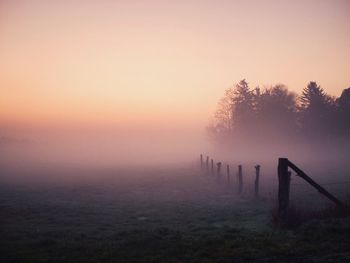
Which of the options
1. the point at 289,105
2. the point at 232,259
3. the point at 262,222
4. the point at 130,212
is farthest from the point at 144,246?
the point at 289,105

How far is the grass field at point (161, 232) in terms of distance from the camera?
9391mm

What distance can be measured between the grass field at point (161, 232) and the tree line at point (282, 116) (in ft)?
160

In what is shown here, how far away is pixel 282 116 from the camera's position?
71812 millimetres

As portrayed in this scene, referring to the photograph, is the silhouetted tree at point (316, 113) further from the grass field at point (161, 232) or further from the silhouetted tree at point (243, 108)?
the grass field at point (161, 232)

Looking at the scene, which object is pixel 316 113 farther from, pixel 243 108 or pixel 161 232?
pixel 161 232

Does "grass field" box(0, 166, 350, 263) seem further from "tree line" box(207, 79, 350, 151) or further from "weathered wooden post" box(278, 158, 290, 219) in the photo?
"tree line" box(207, 79, 350, 151)

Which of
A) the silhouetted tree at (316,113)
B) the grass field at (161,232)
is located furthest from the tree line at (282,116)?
the grass field at (161,232)

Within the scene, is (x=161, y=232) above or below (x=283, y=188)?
below

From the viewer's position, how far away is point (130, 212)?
19.0 m

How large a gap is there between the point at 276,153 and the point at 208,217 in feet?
182

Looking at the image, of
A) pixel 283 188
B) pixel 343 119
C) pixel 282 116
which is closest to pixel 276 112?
pixel 282 116

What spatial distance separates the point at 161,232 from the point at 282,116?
63.9 m

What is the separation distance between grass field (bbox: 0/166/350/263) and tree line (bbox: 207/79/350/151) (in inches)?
1921

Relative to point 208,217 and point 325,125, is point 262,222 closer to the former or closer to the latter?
point 208,217
